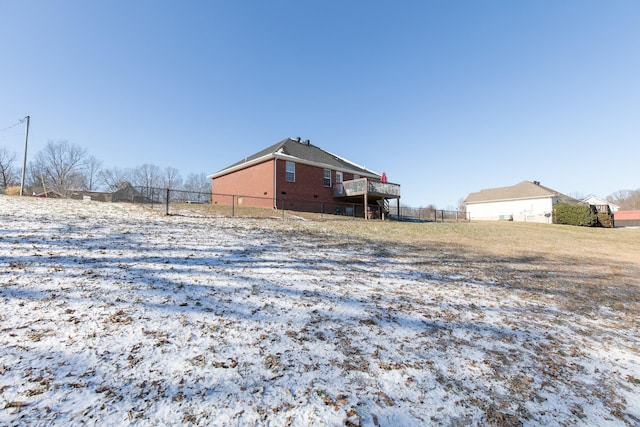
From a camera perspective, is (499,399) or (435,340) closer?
(499,399)

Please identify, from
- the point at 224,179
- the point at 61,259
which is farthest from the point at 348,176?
the point at 61,259

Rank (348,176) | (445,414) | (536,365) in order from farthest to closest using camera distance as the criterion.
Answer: (348,176) < (536,365) < (445,414)

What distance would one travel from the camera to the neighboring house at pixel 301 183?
2109 centimetres

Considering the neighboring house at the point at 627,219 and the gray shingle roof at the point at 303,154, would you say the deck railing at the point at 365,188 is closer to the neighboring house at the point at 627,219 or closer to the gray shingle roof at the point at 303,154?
the gray shingle roof at the point at 303,154

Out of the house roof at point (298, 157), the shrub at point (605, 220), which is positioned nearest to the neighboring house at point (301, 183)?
the house roof at point (298, 157)

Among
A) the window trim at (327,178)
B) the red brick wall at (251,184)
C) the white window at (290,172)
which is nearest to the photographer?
the red brick wall at (251,184)

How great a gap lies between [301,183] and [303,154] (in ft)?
9.76

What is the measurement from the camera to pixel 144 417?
78.9 inches

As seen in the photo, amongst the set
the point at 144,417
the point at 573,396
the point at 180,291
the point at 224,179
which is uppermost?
the point at 224,179

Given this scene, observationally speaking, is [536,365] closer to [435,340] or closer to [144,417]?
[435,340]

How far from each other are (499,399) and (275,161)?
64.6 ft

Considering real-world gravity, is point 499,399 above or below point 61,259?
below

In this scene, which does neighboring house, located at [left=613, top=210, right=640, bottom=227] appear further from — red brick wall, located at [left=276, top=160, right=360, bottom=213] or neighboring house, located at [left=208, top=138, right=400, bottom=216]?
red brick wall, located at [left=276, top=160, right=360, bottom=213]

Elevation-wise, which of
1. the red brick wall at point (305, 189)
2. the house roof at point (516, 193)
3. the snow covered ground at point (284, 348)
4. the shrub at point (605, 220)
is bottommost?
the snow covered ground at point (284, 348)
